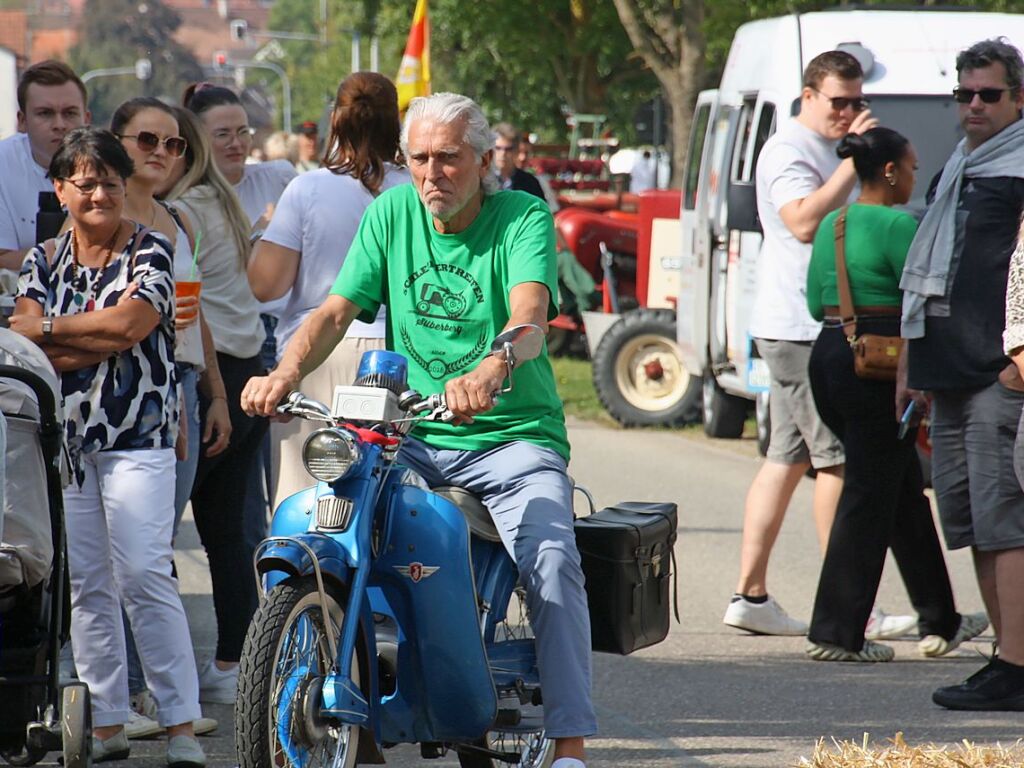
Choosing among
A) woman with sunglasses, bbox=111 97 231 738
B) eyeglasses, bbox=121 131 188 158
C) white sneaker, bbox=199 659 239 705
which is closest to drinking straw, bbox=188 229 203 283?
woman with sunglasses, bbox=111 97 231 738

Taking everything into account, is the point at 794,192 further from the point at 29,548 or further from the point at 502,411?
the point at 29,548

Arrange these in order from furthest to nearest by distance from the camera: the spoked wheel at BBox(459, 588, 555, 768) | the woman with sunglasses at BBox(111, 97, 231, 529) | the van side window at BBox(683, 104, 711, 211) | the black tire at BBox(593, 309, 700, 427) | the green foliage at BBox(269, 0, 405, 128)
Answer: the green foliage at BBox(269, 0, 405, 128) → the black tire at BBox(593, 309, 700, 427) → the van side window at BBox(683, 104, 711, 211) → the woman with sunglasses at BBox(111, 97, 231, 529) → the spoked wheel at BBox(459, 588, 555, 768)

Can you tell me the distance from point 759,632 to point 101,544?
3142 mm

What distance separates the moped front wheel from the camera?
4.16m

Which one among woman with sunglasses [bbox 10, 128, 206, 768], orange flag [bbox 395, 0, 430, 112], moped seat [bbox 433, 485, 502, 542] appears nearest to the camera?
moped seat [bbox 433, 485, 502, 542]

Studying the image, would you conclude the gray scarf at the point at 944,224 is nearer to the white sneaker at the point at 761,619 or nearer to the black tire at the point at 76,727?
the white sneaker at the point at 761,619

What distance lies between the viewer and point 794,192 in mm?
7637

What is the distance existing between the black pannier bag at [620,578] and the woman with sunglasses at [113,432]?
4.14ft

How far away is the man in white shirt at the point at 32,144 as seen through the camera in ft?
20.8

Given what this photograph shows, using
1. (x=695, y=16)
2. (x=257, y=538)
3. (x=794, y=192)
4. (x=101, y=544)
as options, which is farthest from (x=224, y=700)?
(x=695, y=16)

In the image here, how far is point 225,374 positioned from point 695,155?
27.7 ft

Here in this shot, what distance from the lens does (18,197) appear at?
6.37m

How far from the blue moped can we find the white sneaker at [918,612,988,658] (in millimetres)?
2905

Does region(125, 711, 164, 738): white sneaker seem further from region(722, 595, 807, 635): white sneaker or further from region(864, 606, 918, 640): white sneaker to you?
region(864, 606, 918, 640): white sneaker
